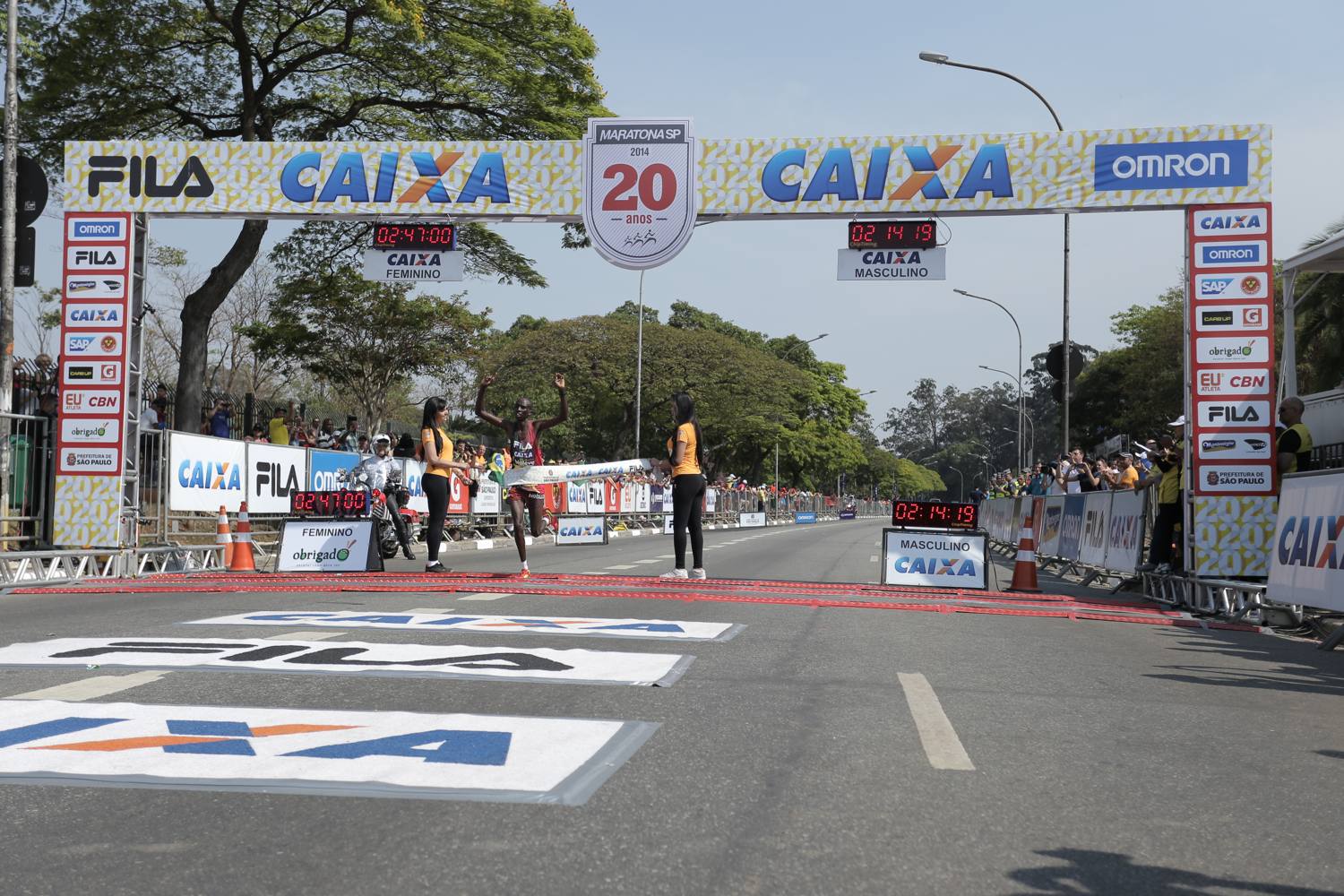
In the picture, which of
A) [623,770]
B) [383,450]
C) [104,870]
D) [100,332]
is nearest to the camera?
[104,870]

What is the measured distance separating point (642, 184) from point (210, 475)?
7204mm

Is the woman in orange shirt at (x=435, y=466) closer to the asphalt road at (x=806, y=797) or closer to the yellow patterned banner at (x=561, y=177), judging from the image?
the yellow patterned banner at (x=561, y=177)

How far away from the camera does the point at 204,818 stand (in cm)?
373

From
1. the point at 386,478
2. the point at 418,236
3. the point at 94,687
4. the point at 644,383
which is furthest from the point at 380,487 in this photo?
A: the point at 644,383

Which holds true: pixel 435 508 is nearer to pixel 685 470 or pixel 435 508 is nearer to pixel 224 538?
pixel 685 470

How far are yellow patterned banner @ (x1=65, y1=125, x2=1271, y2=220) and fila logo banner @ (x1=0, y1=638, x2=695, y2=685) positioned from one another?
9.60 metres

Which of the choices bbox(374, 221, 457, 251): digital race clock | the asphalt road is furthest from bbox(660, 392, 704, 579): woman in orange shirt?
bbox(374, 221, 457, 251): digital race clock

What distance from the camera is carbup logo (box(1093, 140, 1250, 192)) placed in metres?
15.0

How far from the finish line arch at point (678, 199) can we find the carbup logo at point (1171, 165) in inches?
0.8

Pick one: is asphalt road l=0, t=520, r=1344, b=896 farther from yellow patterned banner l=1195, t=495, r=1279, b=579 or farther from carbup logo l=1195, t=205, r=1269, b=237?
carbup logo l=1195, t=205, r=1269, b=237

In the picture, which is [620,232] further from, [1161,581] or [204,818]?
[204,818]

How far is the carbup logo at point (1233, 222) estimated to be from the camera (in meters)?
14.9

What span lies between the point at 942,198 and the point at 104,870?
1405cm

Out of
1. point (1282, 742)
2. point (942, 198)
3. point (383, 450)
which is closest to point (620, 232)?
point (942, 198)
